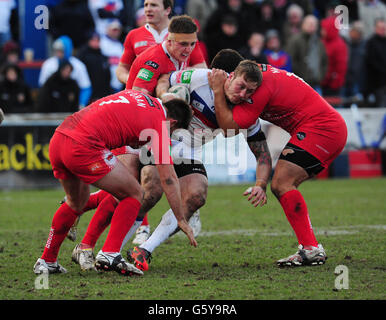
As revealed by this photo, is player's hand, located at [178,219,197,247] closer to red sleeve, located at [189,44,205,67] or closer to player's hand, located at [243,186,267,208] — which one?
player's hand, located at [243,186,267,208]

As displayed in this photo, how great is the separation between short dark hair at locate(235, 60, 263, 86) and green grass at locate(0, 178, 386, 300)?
159 cm

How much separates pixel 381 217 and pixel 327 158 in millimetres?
3237

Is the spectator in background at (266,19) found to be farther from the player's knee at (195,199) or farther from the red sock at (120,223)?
the red sock at (120,223)

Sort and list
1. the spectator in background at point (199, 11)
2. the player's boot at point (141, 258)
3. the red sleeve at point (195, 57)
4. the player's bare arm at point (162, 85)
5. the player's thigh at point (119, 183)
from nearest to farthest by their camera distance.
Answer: the player's thigh at point (119, 183) → the player's boot at point (141, 258) → the player's bare arm at point (162, 85) → the red sleeve at point (195, 57) → the spectator in background at point (199, 11)

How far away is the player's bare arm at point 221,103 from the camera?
6.44 metres

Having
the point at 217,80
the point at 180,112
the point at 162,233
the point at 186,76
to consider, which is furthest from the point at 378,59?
the point at 180,112

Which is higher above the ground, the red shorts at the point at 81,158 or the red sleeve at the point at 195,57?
the red sleeve at the point at 195,57

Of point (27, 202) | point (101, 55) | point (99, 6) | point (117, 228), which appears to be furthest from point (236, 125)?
point (99, 6)

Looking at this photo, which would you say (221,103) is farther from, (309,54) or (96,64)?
(309,54)

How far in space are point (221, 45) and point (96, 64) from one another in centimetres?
269

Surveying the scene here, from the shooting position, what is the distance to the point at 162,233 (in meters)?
6.66

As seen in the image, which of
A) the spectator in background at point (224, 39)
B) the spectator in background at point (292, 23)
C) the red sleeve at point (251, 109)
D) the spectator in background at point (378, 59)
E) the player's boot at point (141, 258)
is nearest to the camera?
the player's boot at point (141, 258)

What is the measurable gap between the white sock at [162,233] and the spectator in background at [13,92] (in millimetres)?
8539

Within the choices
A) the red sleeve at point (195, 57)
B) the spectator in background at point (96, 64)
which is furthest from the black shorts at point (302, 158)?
the spectator in background at point (96, 64)
